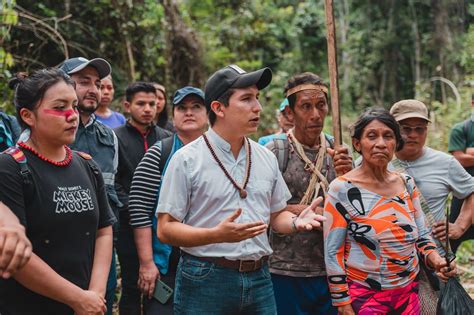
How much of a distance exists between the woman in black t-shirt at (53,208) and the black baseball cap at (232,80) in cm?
75

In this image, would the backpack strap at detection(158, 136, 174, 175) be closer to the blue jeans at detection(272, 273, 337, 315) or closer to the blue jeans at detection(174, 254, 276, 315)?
the blue jeans at detection(174, 254, 276, 315)

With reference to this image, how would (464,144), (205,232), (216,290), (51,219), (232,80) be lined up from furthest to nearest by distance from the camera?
(464,144) → (232,80) → (216,290) → (205,232) → (51,219)

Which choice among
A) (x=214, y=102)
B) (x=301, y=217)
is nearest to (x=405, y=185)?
(x=301, y=217)

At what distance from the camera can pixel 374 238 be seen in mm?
3314

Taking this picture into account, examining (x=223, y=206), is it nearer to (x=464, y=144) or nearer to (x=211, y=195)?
(x=211, y=195)

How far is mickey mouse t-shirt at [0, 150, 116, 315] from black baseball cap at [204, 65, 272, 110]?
854mm

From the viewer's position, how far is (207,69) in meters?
11.7

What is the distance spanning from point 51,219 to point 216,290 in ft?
3.04

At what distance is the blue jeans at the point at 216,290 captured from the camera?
293 centimetres

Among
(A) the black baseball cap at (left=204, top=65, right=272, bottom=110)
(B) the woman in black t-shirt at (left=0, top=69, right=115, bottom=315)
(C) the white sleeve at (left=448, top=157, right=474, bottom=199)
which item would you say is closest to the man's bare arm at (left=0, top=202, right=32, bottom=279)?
(B) the woman in black t-shirt at (left=0, top=69, right=115, bottom=315)

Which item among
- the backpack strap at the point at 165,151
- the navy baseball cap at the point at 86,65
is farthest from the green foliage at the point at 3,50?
the backpack strap at the point at 165,151

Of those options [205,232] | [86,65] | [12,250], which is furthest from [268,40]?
[12,250]

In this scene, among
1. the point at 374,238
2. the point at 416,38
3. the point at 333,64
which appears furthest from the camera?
the point at 416,38

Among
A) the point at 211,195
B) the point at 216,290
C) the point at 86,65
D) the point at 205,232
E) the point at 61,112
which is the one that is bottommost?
the point at 216,290
